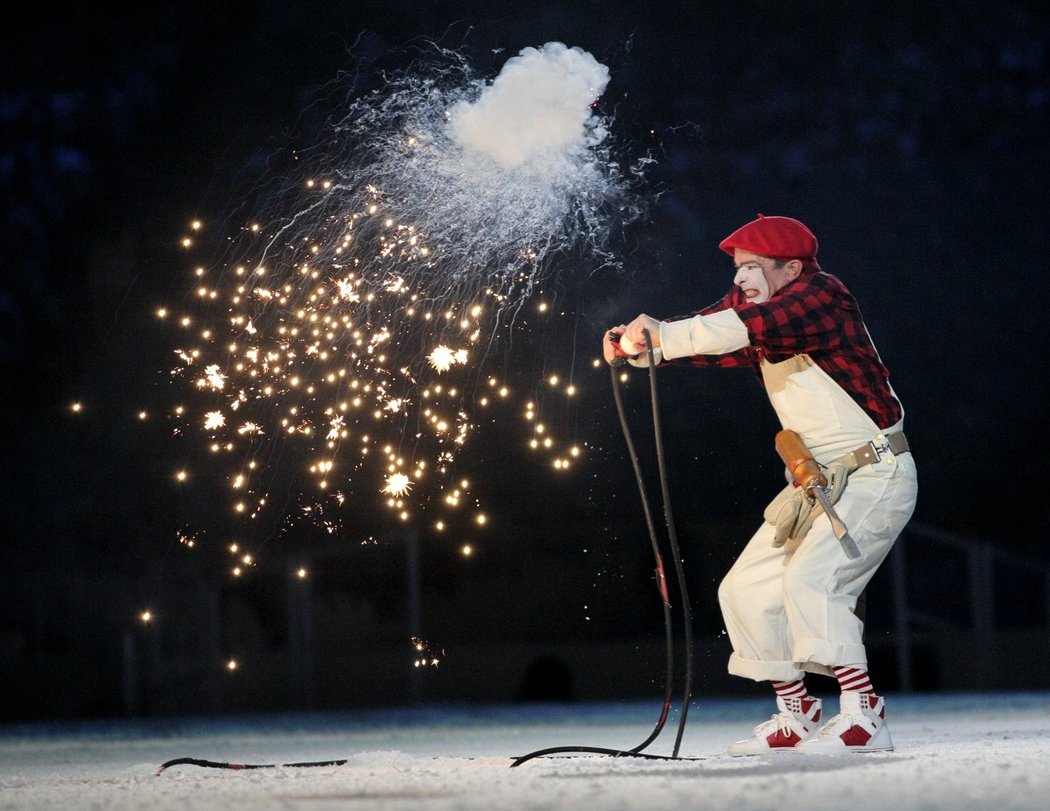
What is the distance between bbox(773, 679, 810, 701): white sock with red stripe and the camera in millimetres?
2855

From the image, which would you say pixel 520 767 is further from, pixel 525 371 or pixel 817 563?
pixel 525 371

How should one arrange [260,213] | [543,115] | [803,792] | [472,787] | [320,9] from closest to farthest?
[803,792] < [472,787] < [543,115] < [260,213] < [320,9]

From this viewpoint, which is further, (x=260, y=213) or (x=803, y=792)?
(x=260, y=213)

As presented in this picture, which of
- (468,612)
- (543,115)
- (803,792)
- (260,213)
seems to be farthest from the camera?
(468,612)

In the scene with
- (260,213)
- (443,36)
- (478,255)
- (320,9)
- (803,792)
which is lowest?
(803,792)

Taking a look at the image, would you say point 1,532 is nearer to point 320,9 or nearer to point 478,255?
point 320,9

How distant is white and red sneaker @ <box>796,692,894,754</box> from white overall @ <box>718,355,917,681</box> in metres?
0.07

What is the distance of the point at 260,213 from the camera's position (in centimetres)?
438

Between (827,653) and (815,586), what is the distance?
5.0 inches

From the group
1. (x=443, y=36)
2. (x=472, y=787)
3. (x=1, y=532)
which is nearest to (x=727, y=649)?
(x=443, y=36)

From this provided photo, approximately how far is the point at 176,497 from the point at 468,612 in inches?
48.0

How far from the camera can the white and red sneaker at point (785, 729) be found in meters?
2.77

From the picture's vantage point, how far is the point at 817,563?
9.12ft

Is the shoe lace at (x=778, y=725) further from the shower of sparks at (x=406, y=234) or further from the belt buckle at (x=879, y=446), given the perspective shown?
the shower of sparks at (x=406, y=234)
